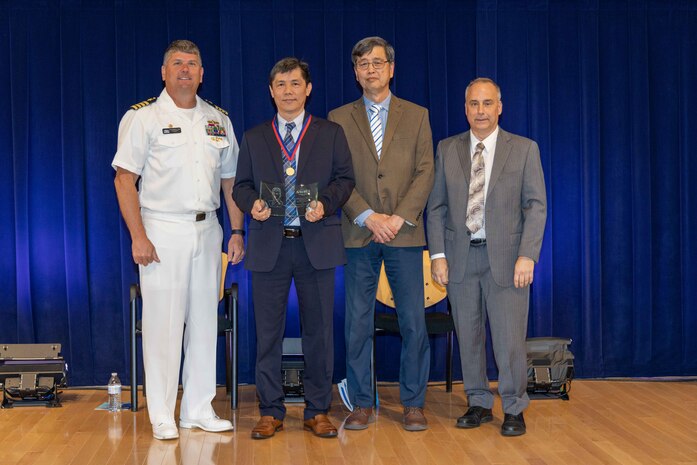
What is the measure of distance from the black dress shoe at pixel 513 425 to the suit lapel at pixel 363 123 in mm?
1575

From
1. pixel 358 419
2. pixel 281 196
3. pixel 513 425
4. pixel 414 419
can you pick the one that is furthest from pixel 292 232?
pixel 513 425

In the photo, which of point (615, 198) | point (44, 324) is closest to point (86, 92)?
point (44, 324)

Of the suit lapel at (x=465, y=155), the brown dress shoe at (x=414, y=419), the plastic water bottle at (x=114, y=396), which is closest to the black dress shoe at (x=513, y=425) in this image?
the brown dress shoe at (x=414, y=419)

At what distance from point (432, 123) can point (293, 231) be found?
203 cm

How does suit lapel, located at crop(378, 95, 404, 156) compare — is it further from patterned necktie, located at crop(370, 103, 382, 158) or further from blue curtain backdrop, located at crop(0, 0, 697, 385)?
blue curtain backdrop, located at crop(0, 0, 697, 385)

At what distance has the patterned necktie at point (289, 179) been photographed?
4.35 m

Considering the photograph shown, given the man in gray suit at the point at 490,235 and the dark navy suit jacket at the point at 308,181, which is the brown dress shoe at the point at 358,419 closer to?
the man in gray suit at the point at 490,235

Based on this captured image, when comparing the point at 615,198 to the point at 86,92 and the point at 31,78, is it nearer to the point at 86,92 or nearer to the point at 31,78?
the point at 86,92

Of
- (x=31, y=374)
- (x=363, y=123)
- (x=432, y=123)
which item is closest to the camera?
(x=363, y=123)

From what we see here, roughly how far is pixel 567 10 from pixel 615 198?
142 centimetres

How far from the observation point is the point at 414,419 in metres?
4.61

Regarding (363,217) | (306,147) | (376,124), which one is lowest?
(363,217)

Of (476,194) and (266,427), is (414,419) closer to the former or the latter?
(266,427)

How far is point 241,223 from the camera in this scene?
4785mm
